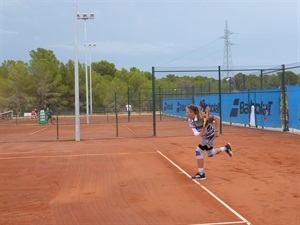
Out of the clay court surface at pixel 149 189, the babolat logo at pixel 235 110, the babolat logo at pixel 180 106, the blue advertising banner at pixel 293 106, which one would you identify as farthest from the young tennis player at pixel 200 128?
the babolat logo at pixel 180 106

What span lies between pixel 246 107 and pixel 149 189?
17.9 meters

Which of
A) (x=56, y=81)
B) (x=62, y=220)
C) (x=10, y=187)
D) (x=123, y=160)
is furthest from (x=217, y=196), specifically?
(x=56, y=81)

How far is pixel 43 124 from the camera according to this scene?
37188 mm

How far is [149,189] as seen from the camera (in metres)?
7.92

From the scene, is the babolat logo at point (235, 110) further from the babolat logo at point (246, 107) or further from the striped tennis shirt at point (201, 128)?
the striped tennis shirt at point (201, 128)

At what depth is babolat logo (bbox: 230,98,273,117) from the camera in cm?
2198

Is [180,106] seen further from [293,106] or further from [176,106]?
[293,106]

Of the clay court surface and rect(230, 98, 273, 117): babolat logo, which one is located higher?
rect(230, 98, 273, 117): babolat logo

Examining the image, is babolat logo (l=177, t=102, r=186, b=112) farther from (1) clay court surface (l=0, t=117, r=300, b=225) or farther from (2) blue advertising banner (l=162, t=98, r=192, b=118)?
(1) clay court surface (l=0, t=117, r=300, b=225)

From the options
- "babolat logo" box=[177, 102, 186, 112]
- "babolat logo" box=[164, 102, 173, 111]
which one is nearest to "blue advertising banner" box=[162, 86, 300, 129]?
"babolat logo" box=[177, 102, 186, 112]

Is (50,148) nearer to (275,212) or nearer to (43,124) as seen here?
(275,212)

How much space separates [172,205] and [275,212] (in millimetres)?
1567

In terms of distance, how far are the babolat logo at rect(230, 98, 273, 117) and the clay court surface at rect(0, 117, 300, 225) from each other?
28.6 feet

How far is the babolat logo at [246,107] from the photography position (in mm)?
21984
